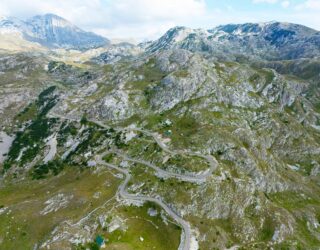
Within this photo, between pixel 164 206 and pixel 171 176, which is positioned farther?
pixel 171 176

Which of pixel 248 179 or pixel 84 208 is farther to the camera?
pixel 248 179

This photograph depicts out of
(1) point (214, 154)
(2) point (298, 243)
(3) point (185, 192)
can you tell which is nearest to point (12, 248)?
(3) point (185, 192)

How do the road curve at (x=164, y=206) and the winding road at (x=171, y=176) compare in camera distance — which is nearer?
the road curve at (x=164, y=206)

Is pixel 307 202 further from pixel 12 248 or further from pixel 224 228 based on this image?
pixel 12 248

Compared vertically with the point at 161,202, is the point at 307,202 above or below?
below

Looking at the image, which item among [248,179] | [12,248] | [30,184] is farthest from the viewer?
[30,184]

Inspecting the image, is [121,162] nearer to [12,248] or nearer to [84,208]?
[84,208]

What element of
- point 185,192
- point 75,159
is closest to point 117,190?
point 185,192

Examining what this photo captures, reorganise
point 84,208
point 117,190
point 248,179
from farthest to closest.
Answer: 1. point 248,179
2. point 117,190
3. point 84,208

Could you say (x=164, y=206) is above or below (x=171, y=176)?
below

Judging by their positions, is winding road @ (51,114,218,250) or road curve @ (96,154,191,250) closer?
road curve @ (96,154,191,250)
